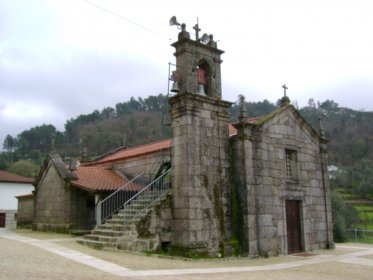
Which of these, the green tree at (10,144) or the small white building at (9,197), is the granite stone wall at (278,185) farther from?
the green tree at (10,144)

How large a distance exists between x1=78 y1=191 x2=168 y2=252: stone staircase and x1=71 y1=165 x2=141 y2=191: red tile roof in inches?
159

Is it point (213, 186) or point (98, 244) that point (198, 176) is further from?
point (98, 244)

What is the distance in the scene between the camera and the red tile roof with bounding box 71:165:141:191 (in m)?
17.6

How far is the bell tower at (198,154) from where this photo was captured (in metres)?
12.1

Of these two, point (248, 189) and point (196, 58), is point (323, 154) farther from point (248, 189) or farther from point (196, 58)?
→ point (196, 58)

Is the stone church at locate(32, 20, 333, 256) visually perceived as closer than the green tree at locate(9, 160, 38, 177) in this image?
Yes

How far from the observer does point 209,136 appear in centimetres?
1305

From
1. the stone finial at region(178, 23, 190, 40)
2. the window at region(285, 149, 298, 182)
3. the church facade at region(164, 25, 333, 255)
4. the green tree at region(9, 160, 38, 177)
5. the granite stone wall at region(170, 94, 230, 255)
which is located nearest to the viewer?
the granite stone wall at region(170, 94, 230, 255)

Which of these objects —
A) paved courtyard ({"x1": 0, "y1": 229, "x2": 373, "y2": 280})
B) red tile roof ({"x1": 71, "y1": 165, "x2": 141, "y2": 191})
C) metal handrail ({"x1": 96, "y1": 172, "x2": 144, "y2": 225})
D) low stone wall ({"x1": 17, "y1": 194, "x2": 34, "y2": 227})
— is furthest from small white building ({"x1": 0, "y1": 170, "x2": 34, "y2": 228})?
paved courtyard ({"x1": 0, "y1": 229, "x2": 373, "y2": 280})

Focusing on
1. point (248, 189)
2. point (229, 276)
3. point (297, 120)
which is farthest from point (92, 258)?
point (297, 120)

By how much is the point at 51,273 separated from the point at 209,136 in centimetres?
690

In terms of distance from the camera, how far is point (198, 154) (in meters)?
12.5

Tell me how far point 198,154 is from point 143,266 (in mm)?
4303

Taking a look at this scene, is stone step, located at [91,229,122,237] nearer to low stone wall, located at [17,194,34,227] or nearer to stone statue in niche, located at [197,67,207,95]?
stone statue in niche, located at [197,67,207,95]
